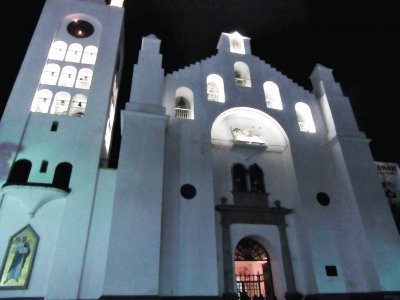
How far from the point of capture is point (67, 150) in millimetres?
13781

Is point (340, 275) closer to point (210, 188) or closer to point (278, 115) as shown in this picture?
point (210, 188)

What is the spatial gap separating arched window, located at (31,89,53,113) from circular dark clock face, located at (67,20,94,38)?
16.8ft

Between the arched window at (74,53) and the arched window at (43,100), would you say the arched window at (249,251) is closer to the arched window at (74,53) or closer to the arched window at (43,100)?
the arched window at (43,100)

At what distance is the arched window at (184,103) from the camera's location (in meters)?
15.7

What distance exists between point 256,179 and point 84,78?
1198 cm

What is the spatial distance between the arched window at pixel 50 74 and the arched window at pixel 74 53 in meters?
0.98

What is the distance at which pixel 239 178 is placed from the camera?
50.6 feet

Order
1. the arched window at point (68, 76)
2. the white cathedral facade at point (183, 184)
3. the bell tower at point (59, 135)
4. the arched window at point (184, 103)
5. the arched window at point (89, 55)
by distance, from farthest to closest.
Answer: the arched window at point (89, 55)
the arched window at point (68, 76)
the arched window at point (184, 103)
the bell tower at point (59, 135)
the white cathedral facade at point (183, 184)

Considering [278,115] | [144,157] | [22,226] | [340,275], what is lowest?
[340,275]

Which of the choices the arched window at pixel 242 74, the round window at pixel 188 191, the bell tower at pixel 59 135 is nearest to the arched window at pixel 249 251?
the round window at pixel 188 191

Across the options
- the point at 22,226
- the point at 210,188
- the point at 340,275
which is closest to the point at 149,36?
the point at 210,188

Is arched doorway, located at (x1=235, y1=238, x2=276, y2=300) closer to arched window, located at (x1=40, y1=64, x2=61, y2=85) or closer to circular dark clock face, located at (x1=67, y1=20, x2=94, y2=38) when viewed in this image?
arched window, located at (x1=40, y1=64, x2=61, y2=85)

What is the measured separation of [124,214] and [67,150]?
4893 mm

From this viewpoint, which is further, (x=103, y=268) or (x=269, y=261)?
(x=269, y=261)
